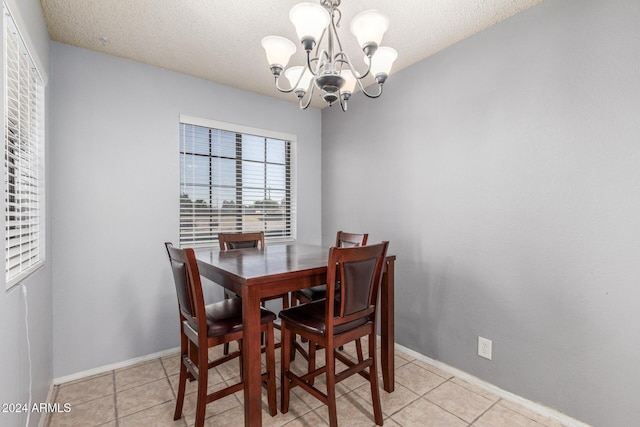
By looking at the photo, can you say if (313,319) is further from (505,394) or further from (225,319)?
(505,394)

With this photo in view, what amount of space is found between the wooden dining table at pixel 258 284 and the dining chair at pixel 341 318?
16cm

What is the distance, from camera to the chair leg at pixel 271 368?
174 centimetres

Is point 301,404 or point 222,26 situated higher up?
point 222,26

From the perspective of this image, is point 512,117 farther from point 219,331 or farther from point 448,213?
point 219,331

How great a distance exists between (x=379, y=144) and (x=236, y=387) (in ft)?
7.47

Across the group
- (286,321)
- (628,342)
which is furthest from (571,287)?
(286,321)

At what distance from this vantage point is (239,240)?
8.78ft

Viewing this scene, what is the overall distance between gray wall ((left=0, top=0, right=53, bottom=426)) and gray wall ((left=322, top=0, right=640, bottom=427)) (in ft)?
8.03

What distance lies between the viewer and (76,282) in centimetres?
229

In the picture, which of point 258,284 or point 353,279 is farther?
point 353,279

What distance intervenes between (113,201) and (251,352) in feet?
5.88

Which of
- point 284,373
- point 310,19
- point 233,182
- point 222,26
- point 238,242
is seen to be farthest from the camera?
point 233,182

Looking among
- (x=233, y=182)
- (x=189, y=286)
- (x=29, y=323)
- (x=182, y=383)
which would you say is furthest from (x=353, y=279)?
(x=233, y=182)

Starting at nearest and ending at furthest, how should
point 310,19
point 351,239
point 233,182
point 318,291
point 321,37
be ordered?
1. point 310,19
2. point 321,37
3. point 318,291
4. point 351,239
5. point 233,182
